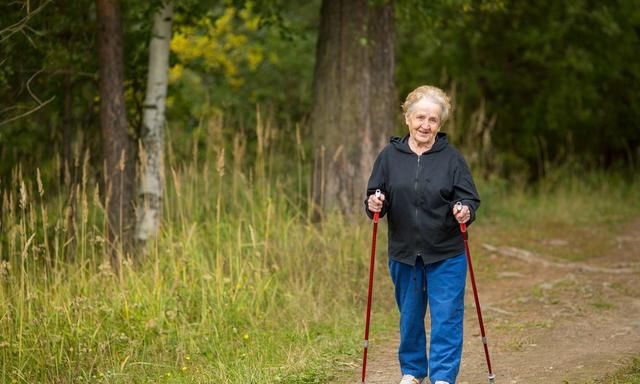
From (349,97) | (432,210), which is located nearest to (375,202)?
(432,210)

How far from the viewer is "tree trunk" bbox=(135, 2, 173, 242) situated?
8.57m

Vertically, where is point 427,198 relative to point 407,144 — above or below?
below

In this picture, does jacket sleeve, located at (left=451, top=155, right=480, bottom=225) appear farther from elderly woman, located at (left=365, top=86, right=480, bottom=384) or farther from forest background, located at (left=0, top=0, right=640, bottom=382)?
forest background, located at (left=0, top=0, right=640, bottom=382)

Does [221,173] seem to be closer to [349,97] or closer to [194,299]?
[194,299]

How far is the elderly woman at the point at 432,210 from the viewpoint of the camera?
211 inches

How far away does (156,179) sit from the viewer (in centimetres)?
862

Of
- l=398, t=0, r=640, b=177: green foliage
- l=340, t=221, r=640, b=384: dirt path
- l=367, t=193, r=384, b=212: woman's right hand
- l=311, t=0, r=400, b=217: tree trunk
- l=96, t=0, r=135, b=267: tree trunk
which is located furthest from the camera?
l=398, t=0, r=640, b=177: green foliage

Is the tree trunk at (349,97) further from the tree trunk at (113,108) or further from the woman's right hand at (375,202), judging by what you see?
the woman's right hand at (375,202)

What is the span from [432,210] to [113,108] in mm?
3570

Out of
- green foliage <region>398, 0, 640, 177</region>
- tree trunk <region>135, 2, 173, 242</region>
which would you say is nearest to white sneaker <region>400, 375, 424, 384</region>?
tree trunk <region>135, 2, 173, 242</region>

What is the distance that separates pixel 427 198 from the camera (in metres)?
5.36

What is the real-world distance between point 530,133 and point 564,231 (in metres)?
3.93

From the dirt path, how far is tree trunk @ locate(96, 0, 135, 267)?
2509 mm

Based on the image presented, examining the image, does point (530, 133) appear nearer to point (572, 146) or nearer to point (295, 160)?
point (572, 146)
